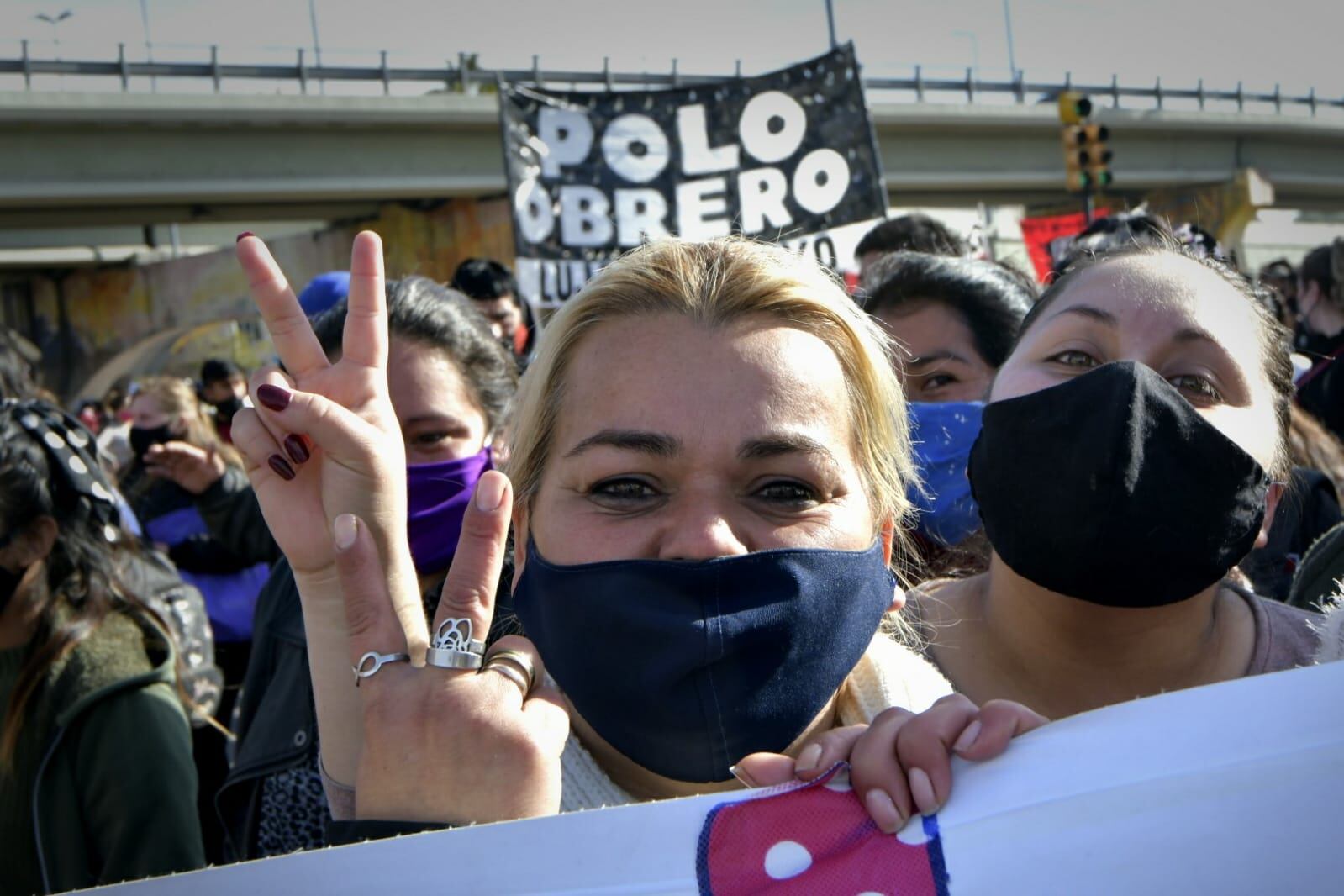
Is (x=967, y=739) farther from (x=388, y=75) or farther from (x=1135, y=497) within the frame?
(x=388, y=75)

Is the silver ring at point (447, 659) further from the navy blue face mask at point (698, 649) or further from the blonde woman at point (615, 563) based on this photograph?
the navy blue face mask at point (698, 649)

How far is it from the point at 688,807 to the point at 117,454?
10655mm

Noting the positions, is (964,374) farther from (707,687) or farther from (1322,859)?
(1322,859)

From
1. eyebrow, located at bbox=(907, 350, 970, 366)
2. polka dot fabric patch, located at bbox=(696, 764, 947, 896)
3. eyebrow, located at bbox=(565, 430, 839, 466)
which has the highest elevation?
eyebrow, located at bbox=(565, 430, 839, 466)

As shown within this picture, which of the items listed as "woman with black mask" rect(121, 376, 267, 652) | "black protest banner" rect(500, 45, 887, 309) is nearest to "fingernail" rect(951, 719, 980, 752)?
"woman with black mask" rect(121, 376, 267, 652)

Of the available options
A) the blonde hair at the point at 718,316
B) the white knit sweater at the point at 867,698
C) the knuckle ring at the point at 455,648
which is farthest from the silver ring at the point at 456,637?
the blonde hair at the point at 718,316

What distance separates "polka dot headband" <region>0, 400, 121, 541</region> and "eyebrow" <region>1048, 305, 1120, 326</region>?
2183mm

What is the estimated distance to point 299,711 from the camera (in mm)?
2723

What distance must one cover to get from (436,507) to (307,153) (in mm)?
26874

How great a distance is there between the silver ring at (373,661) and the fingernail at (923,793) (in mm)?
582

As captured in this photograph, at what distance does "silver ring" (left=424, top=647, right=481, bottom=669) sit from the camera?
4.78ft

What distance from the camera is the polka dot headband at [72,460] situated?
2.98 meters

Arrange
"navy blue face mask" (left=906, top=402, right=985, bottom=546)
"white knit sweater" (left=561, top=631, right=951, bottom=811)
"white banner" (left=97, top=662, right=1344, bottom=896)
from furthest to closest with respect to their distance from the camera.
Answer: "navy blue face mask" (left=906, top=402, right=985, bottom=546)
"white knit sweater" (left=561, top=631, right=951, bottom=811)
"white banner" (left=97, top=662, right=1344, bottom=896)

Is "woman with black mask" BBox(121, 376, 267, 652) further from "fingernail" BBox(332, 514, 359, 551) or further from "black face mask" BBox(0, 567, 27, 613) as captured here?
"fingernail" BBox(332, 514, 359, 551)
